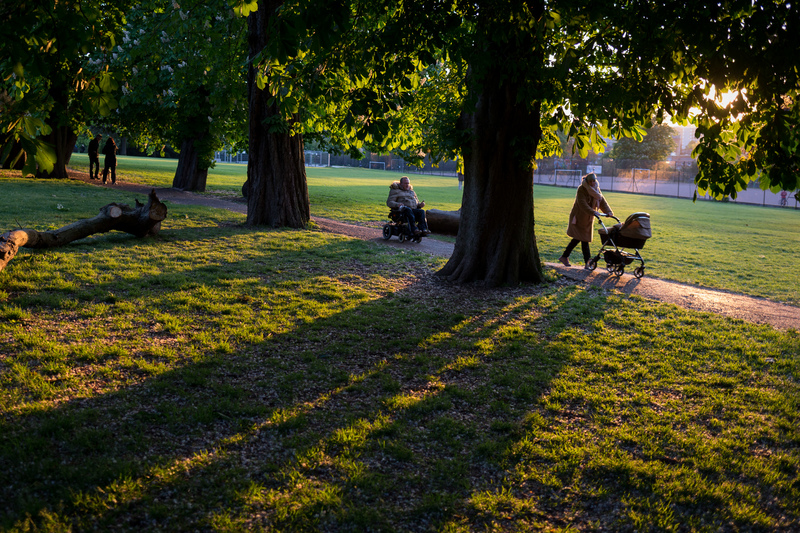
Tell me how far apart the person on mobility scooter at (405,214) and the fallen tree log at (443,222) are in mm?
2597

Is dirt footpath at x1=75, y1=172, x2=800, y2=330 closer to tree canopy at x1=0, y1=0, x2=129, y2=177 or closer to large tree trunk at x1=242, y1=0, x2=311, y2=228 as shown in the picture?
large tree trunk at x1=242, y1=0, x2=311, y2=228

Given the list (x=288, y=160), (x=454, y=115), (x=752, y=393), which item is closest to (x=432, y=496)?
(x=752, y=393)

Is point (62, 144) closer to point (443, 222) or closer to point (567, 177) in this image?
point (443, 222)

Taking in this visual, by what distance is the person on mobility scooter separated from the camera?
14.2 m

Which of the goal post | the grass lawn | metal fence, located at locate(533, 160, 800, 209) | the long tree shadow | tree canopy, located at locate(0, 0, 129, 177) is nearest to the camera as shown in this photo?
tree canopy, located at locate(0, 0, 129, 177)

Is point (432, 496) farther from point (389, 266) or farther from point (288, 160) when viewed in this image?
point (288, 160)

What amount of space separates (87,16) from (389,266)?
7310mm

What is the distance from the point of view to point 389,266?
10.9m

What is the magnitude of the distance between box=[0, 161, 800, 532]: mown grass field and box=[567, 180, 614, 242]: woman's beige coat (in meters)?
3.08

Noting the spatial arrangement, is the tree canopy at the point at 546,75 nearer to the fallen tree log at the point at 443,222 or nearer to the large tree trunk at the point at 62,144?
the fallen tree log at the point at 443,222

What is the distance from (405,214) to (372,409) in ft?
32.2

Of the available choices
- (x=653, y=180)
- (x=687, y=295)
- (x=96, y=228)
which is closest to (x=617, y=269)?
(x=687, y=295)

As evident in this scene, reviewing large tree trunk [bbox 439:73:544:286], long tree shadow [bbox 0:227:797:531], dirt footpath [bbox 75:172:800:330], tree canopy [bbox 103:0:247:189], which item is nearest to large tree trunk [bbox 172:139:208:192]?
tree canopy [bbox 103:0:247:189]

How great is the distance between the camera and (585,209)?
1146cm
